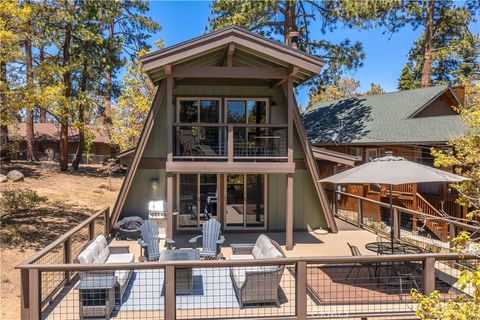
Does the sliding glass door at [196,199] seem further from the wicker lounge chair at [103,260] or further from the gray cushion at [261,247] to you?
the gray cushion at [261,247]

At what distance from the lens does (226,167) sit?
9.71 m

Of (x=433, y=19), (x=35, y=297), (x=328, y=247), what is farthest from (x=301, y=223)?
(x=433, y=19)

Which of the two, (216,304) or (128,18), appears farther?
(128,18)

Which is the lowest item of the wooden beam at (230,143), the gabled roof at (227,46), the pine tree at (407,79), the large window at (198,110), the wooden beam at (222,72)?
the wooden beam at (230,143)

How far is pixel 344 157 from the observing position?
436 inches

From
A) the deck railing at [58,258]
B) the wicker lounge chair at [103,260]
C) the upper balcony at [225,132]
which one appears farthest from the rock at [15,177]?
the wicker lounge chair at [103,260]

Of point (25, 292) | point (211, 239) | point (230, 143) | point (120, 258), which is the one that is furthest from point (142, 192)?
point (25, 292)

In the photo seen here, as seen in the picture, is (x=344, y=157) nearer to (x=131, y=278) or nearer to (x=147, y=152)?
(x=147, y=152)

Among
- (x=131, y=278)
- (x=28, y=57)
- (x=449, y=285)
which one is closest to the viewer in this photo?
(x=449, y=285)

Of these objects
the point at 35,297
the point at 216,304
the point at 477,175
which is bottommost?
the point at 216,304

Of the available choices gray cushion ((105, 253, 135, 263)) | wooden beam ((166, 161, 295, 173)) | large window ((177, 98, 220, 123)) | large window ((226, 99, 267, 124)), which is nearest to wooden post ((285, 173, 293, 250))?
wooden beam ((166, 161, 295, 173))

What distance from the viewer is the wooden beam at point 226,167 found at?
962 cm

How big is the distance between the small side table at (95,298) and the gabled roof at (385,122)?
12.9 meters

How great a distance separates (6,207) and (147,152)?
5.12 metres
